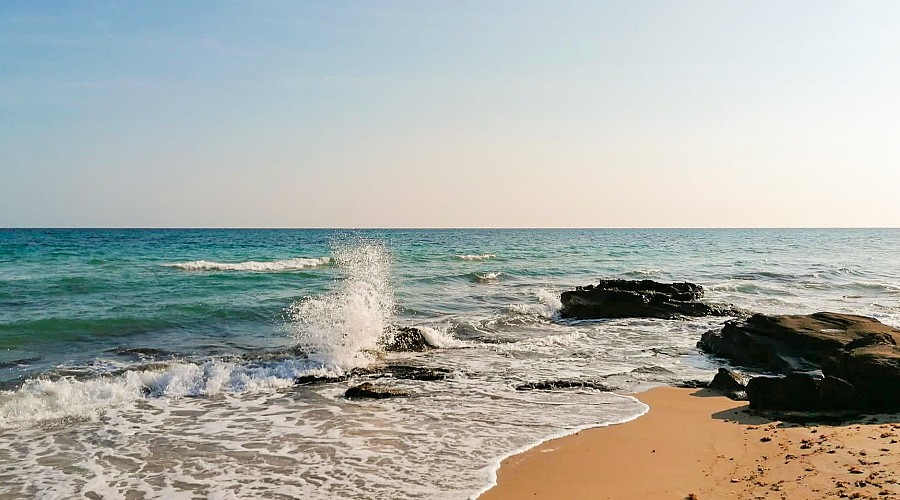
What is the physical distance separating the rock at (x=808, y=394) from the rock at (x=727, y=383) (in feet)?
4.19

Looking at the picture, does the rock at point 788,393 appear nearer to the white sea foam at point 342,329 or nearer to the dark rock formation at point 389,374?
the dark rock formation at point 389,374

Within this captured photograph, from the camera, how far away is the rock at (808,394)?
8.10m

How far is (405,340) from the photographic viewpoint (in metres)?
14.0

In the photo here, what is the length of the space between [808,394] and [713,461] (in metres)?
2.63

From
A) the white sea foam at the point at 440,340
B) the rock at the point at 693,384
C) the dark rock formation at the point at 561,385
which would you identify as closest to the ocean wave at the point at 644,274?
the white sea foam at the point at 440,340

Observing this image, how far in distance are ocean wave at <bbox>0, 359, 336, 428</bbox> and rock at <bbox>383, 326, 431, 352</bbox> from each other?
2.43m

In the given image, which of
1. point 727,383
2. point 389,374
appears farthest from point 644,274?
point 389,374

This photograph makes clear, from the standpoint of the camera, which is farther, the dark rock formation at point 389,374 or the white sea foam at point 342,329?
the white sea foam at point 342,329

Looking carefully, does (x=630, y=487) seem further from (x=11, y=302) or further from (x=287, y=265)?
(x=287, y=265)

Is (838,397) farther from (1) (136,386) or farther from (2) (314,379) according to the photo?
(1) (136,386)

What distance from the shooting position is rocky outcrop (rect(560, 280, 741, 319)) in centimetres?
1858

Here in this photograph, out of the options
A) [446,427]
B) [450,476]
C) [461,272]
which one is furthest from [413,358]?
[461,272]

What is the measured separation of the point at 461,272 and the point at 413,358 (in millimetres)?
19347

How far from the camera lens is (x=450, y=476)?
627 cm
